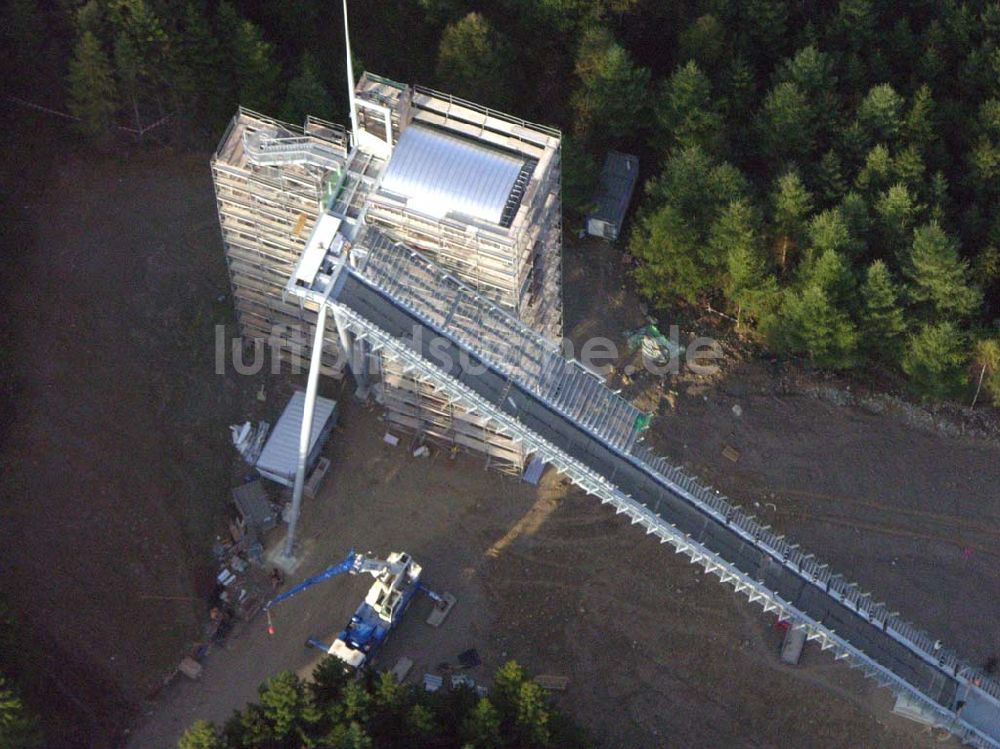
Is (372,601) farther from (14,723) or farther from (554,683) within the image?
(14,723)

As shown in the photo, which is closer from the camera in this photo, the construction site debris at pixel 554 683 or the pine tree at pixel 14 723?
the pine tree at pixel 14 723

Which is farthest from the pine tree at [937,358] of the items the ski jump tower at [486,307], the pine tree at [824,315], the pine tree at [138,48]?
the pine tree at [138,48]

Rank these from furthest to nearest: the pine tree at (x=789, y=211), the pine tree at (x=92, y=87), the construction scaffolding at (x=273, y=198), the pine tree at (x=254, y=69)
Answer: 1. the pine tree at (x=254, y=69)
2. the pine tree at (x=92, y=87)
3. the pine tree at (x=789, y=211)
4. the construction scaffolding at (x=273, y=198)

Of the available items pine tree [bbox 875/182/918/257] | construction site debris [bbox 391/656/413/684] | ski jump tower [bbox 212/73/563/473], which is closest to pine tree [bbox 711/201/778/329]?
pine tree [bbox 875/182/918/257]

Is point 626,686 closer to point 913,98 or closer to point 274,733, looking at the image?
point 274,733

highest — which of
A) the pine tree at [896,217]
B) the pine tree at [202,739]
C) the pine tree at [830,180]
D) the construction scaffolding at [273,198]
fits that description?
the pine tree at [830,180]

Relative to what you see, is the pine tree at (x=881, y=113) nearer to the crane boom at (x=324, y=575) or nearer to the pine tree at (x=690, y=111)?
the pine tree at (x=690, y=111)

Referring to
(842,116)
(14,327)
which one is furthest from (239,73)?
(842,116)
